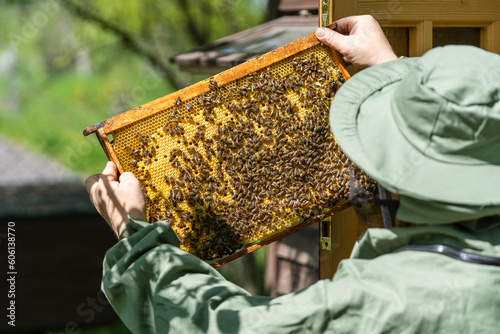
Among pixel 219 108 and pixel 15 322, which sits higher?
pixel 219 108

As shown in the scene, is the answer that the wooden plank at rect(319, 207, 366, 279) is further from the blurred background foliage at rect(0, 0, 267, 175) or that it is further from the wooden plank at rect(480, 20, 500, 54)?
the blurred background foliage at rect(0, 0, 267, 175)

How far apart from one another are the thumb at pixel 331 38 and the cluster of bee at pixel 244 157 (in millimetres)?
63

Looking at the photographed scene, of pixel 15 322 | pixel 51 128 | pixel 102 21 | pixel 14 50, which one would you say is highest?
pixel 102 21

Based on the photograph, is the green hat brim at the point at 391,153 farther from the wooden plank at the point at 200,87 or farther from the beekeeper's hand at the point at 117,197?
the beekeeper's hand at the point at 117,197

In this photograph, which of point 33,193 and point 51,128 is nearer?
point 33,193

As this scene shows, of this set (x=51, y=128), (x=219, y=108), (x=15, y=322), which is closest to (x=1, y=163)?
(x=51, y=128)

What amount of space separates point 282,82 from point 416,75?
35.4 inches

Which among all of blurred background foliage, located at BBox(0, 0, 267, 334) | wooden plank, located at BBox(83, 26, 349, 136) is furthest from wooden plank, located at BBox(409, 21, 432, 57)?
blurred background foliage, located at BBox(0, 0, 267, 334)

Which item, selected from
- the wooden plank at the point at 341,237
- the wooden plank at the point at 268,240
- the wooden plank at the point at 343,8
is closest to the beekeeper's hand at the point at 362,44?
the wooden plank at the point at 343,8

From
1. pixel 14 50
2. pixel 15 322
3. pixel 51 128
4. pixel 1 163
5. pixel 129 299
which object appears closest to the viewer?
pixel 129 299

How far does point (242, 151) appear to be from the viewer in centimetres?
220

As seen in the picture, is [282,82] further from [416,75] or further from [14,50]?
[14,50]

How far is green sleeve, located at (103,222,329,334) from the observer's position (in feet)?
4.68

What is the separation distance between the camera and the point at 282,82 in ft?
7.31
